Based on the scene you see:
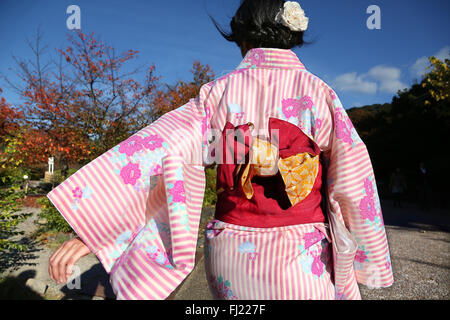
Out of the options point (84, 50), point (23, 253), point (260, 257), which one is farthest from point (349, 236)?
point (84, 50)

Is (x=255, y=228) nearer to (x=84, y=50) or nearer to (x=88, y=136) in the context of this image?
(x=88, y=136)

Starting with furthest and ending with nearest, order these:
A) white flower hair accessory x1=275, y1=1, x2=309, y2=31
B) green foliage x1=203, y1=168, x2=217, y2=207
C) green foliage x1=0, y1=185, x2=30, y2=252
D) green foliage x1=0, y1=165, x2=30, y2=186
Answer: green foliage x1=203, y1=168, x2=217, y2=207 < green foliage x1=0, y1=165, x2=30, y2=186 < green foliage x1=0, y1=185, x2=30, y2=252 < white flower hair accessory x1=275, y1=1, x2=309, y2=31

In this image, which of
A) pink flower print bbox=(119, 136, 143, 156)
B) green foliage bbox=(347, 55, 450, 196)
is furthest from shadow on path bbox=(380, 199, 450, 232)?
pink flower print bbox=(119, 136, 143, 156)

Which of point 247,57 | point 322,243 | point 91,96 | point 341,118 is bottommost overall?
point 322,243

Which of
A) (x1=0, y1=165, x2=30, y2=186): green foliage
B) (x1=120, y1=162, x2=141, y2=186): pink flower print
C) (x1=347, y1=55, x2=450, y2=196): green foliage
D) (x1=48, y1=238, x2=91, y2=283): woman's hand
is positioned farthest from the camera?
(x1=347, y1=55, x2=450, y2=196): green foliage

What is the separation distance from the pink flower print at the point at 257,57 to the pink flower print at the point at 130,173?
2.28 feet

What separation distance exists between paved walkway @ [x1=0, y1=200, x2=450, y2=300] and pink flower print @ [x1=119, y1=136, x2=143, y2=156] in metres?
1.49

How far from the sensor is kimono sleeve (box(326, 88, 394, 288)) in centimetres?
117

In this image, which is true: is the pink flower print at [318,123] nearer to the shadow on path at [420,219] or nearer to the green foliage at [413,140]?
the shadow on path at [420,219]

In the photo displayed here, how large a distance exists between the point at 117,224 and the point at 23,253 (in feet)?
17.2

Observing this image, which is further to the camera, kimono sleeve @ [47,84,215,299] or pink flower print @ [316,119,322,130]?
pink flower print @ [316,119,322,130]

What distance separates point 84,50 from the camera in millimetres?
7023

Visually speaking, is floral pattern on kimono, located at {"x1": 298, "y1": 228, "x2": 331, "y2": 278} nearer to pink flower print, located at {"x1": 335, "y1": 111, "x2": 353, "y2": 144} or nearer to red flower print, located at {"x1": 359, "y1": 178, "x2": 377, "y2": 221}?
red flower print, located at {"x1": 359, "y1": 178, "x2": 377, "y2": 221}

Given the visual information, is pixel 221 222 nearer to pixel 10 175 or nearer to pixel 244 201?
pixel 244 201
